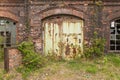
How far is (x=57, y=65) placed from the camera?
1388 centimetres

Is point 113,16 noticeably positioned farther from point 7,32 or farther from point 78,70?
point 7,32

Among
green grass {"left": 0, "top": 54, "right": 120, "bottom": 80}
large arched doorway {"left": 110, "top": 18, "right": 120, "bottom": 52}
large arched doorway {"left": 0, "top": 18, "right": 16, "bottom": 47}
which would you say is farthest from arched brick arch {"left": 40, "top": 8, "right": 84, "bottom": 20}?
green grass {"left": 0, "top": 54, "right": 120, "bottom": 80}

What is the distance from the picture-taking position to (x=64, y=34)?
1536 cm

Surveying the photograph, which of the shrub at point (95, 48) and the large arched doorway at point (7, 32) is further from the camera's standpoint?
the large arched doorway at point (7, 32)

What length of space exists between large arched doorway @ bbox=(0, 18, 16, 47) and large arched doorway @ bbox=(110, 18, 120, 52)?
541 centimetres

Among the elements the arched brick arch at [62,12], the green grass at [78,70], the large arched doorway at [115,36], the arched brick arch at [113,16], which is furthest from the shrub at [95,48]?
the arched brick arch at [62,12]

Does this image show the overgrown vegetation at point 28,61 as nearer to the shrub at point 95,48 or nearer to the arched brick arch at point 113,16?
the shrub at point 95,48

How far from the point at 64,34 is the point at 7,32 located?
3210 millimetres

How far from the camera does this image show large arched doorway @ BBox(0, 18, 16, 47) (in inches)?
616

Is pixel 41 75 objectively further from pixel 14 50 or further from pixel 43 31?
pixel 43 31

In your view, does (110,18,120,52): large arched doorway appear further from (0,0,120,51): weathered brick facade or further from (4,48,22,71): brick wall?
(4,48,22,71): brick wall

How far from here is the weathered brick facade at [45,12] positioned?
1520 centimetres

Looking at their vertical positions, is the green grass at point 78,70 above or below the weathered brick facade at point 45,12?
below

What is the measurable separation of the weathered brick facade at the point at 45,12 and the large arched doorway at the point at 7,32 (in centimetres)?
43
